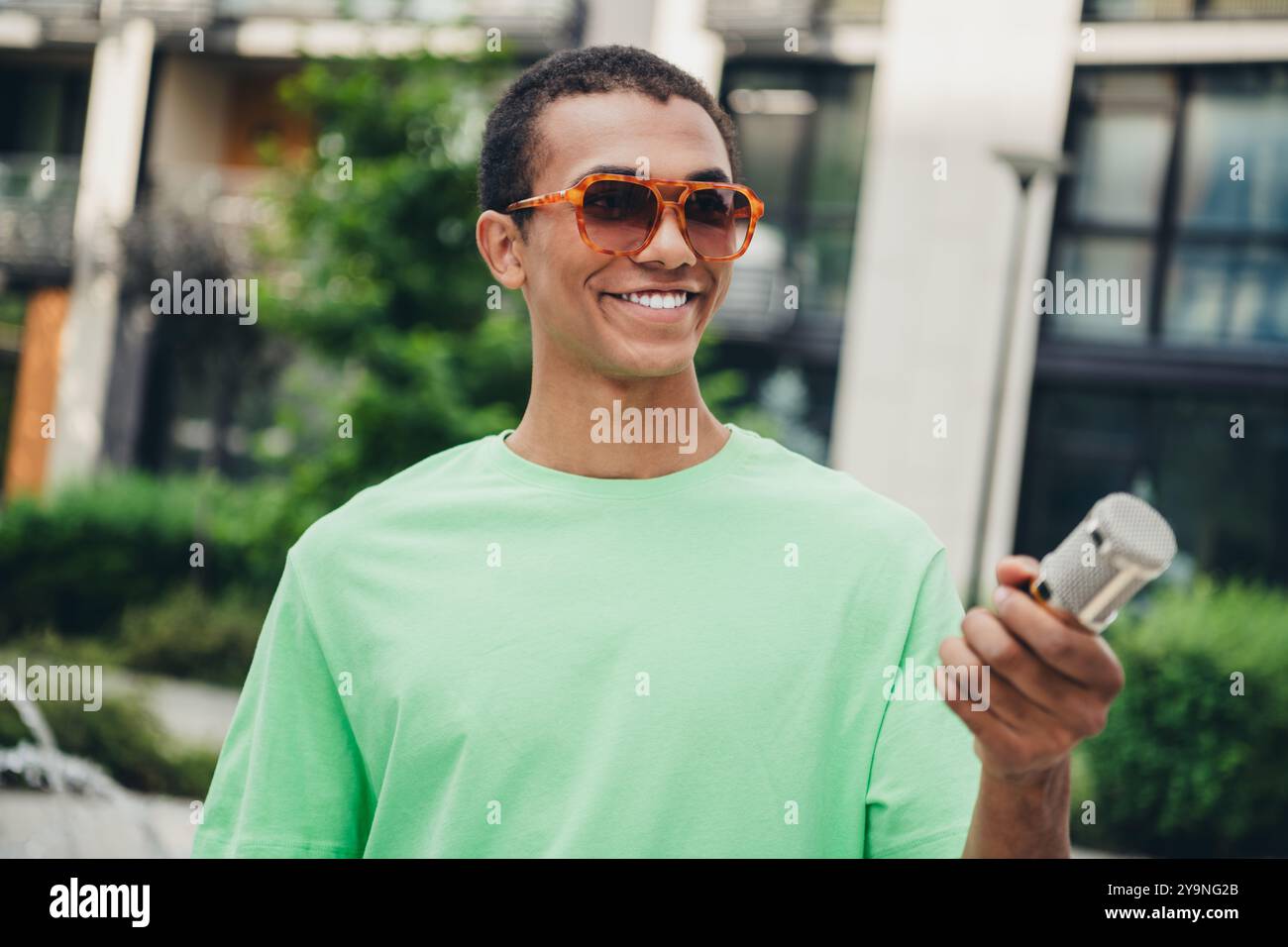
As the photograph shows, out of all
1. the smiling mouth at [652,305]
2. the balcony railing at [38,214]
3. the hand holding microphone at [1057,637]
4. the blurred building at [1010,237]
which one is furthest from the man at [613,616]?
the balcony railing at [38,214]

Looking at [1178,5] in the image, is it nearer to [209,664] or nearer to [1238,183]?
[1238,183]

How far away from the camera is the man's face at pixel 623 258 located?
1.65 m

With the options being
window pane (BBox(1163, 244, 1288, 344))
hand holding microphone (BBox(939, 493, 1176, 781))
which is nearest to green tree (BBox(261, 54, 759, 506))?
window pane (BBox(1163, 244, 1288, 344))

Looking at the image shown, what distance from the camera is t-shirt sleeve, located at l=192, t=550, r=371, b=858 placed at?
1.65 metres

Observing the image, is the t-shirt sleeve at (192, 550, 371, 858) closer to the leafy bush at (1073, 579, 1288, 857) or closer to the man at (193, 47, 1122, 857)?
the man at (193, 47, 1122, 857)

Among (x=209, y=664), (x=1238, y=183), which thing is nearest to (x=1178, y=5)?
(x=1238, y=183)

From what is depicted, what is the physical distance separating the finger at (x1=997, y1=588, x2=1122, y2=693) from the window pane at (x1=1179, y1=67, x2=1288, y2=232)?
13444mm

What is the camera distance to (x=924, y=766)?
1455 millimetres

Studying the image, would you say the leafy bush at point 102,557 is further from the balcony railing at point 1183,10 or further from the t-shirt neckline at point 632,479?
the t-shirt neckline at point 632,479

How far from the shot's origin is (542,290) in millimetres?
1744

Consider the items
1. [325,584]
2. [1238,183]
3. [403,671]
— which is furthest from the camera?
[1238,183]

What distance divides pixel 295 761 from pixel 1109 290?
43.8 ft
